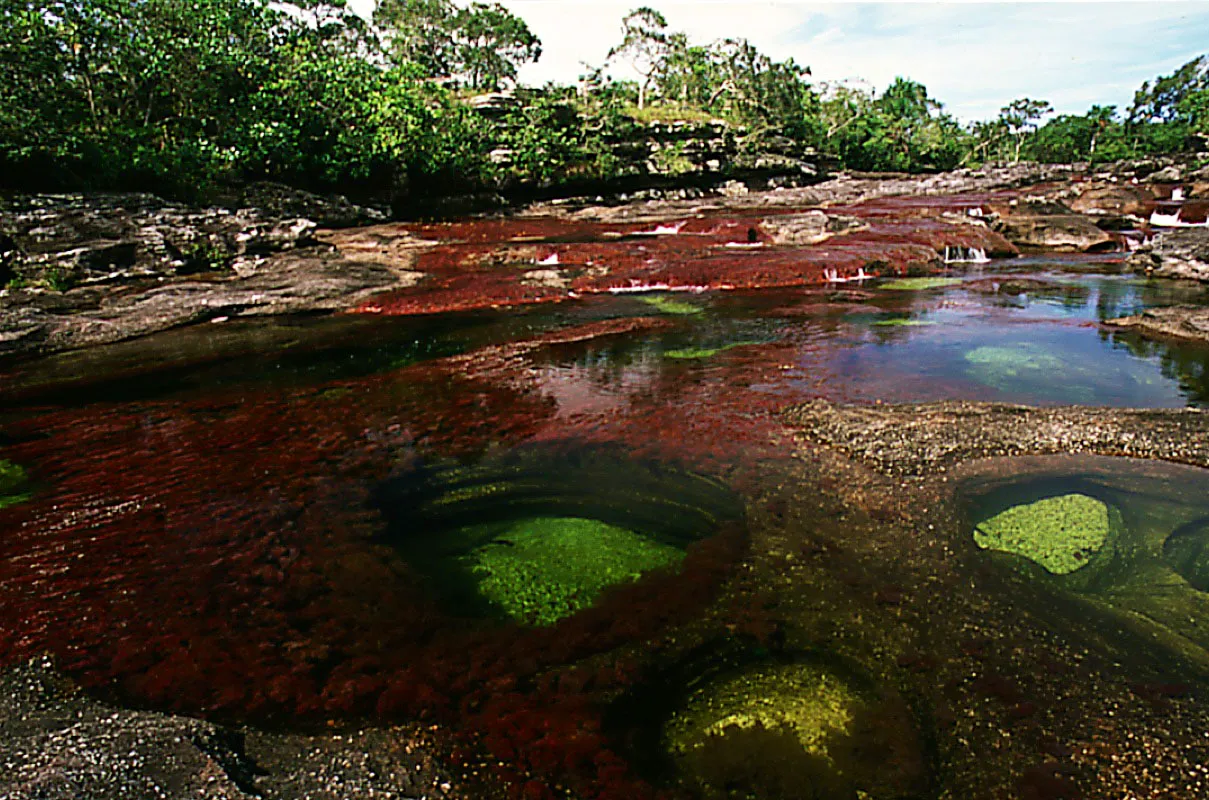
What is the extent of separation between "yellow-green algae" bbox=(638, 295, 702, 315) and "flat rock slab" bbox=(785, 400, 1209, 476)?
8.79 m

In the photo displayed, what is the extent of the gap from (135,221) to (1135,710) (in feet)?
95.4

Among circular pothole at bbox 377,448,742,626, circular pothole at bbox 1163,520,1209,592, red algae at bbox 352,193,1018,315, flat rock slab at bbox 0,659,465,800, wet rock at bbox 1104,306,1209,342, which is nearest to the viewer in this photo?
flat rock slab at bbox 0,659,465,800

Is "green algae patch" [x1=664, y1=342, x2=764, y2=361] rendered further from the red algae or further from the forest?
the forest

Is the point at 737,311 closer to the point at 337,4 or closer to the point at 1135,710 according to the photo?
the point at 1135,710

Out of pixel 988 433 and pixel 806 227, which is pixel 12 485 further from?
pixel 806 227

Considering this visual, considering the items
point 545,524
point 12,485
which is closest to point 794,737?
point 545,524

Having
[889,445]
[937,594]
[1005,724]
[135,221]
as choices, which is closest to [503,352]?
[889,445]

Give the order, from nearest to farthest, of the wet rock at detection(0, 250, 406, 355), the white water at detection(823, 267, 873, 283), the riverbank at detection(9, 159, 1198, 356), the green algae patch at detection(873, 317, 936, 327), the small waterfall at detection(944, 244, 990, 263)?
the wet rock at detection(0, 250, 406, 355) < the green algae patch at detection(873, 317, 936, 327) < the riverbank at detection(9, 159, 1198, 356) < the white water at detection(823, 267, 873, 283) < the small waterfall at detection(944, 244, 990, 263)

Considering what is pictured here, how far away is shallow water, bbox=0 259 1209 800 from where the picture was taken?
4.22 meters

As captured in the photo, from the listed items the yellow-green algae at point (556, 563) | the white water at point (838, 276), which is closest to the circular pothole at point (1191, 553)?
the yellow-green algae at point (556, 563)

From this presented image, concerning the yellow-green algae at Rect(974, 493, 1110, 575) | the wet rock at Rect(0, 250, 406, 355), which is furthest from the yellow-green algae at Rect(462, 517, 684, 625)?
the wet rock at Rect(0, 250, 406, 355)

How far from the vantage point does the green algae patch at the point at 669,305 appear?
17812 millimetres

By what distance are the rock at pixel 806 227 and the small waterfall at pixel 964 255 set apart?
4.94m

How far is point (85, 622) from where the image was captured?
526cm
